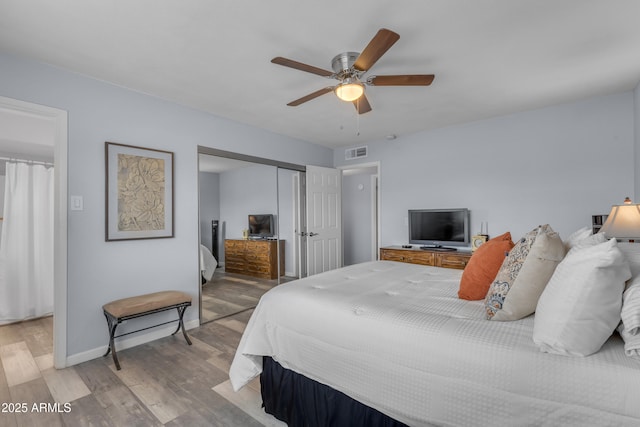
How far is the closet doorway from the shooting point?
4953 millimetres

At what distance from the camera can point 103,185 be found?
8.82ft

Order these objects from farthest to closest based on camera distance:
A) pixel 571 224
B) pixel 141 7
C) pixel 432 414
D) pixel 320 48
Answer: pixel 571 224
pixel 320 48
pixel 141 7
pixel 432 414

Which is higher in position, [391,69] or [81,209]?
[391,69]

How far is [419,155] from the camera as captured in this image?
→ 4508 millimetres

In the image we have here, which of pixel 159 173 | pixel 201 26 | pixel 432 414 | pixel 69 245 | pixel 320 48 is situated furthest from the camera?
pixel 159 173

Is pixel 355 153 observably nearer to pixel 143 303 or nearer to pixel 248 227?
pixel 248 227

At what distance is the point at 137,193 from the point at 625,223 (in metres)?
3.98

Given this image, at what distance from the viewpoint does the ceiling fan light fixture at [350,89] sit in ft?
7.18

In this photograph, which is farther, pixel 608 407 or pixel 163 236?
pixel 163 236

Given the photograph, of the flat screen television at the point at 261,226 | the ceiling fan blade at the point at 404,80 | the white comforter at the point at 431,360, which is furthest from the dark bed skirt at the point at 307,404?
the flat screen television at the point at 261,226

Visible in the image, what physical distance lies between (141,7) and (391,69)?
1817 mm

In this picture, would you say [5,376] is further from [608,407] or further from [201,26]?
[608,407]

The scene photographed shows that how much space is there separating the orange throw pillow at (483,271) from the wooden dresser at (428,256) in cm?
209

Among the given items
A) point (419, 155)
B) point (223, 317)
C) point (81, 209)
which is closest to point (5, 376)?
point (81, 209)
